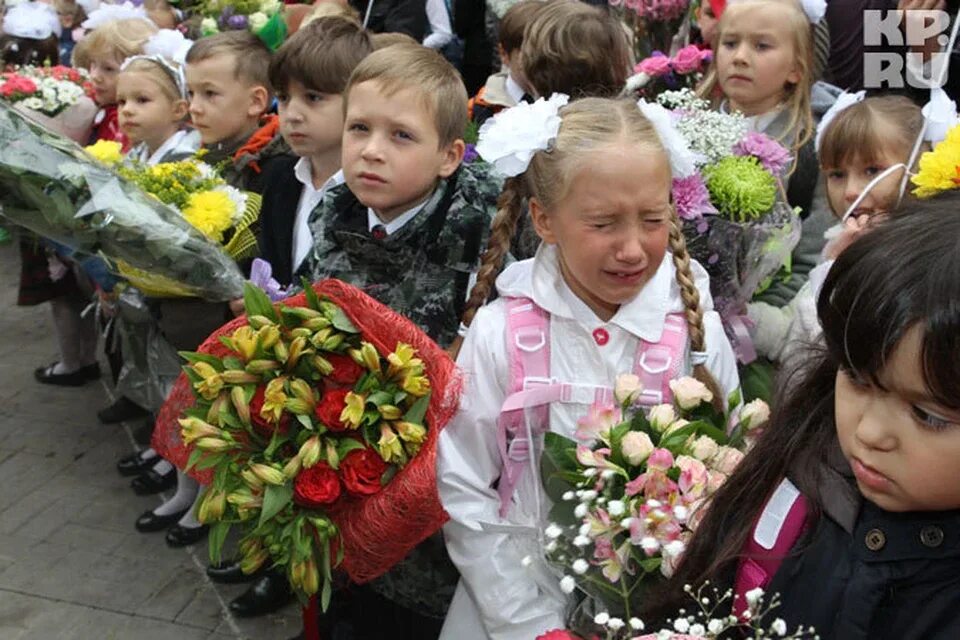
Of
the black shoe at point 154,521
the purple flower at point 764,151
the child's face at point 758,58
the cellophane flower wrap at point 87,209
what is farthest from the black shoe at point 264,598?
the child's face at point 758,58

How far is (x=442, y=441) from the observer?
2564mm

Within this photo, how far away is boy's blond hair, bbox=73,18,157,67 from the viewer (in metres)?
5.60

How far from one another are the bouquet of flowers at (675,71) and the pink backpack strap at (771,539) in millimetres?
2839

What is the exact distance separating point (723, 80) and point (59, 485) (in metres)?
3.37

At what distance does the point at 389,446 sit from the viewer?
2406mm

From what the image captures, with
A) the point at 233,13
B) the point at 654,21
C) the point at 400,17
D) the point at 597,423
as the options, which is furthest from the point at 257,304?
the point at 400,17

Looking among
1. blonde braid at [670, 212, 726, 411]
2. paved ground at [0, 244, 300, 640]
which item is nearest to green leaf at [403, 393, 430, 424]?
blonde braid at [670, 212, 726, 411]

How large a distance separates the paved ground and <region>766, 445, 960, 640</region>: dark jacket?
8.72 ft

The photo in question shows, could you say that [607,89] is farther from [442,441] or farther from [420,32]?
[420,32]

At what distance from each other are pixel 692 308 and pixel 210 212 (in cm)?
174

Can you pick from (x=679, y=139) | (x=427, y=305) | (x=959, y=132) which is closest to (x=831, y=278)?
(x=959, y=132)

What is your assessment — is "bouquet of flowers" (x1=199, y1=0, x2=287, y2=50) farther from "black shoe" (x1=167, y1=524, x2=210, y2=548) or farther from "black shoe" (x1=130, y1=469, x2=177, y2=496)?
"black shoe" (x1=167, y1=524, x2=210, y2=548)

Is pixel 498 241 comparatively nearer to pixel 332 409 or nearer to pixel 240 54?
pixel 332 409

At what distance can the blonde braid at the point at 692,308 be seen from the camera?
2.58 m
